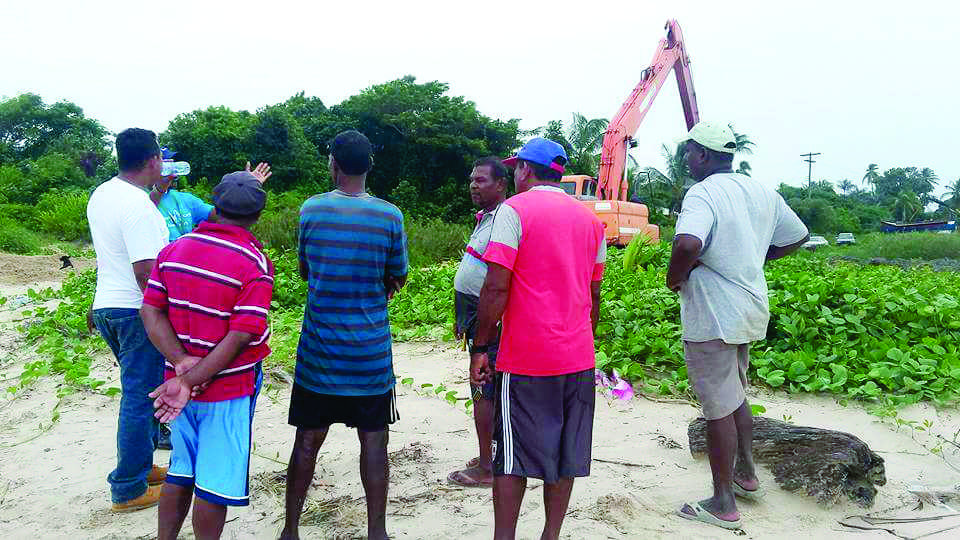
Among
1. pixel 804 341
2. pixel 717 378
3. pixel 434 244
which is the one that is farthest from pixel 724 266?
pixel 434 244

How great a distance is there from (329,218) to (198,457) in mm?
1031

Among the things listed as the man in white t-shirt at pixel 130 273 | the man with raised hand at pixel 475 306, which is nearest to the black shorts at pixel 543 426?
the man with raised hand at pixel 475 306

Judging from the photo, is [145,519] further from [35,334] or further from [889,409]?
[35,334]

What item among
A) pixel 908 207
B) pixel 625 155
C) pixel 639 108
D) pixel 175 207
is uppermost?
pixel 639 108

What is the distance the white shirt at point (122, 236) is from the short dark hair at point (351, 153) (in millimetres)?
968

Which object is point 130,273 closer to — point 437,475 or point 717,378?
point 437,475

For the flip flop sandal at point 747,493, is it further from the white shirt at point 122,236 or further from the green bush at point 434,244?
the green bush at point 434,244

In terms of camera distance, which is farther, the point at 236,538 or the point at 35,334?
the point at 35,334

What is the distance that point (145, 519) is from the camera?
3.27 metres

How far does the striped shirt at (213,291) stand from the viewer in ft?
7.88

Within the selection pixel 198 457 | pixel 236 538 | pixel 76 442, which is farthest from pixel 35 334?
pixel 198 457

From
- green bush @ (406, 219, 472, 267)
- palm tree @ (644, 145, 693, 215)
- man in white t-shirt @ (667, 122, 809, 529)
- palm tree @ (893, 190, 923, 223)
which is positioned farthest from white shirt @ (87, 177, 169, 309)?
palm tree @ (893, 190, 923, 223)

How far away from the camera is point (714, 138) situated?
321cm

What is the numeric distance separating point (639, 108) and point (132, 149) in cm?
1546
